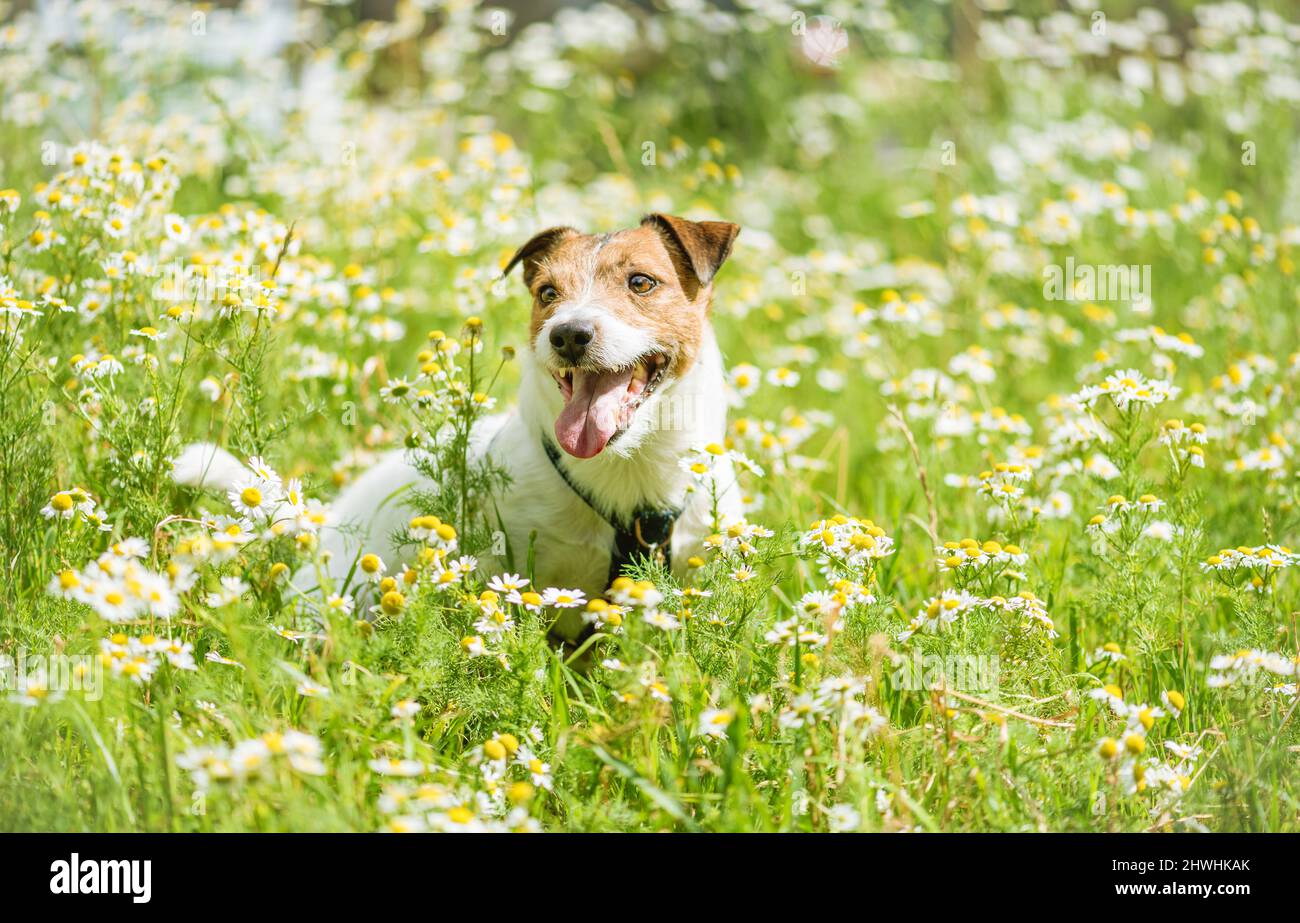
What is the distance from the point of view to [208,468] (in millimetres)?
3428

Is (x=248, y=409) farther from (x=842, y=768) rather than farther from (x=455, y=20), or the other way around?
(x=455, y=20)

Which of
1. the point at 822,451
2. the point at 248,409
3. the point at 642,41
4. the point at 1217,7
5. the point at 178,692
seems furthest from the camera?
the point at 642,41

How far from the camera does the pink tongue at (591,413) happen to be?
3365 millimetres

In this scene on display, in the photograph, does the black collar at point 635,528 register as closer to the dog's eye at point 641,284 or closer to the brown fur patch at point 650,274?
the brown fur patch at point 650,274

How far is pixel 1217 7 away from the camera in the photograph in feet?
27.1

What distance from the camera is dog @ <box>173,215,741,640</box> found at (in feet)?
11.3

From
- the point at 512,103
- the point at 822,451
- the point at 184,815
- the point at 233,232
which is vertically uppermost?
the point at 512,103

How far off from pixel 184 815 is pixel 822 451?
3.56 m

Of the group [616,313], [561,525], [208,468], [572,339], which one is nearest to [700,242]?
[616,313]

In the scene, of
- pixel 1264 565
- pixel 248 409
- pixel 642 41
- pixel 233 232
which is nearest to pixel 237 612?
pixel 248 409

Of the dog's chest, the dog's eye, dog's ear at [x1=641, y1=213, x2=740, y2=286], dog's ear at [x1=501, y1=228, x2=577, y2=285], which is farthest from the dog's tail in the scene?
dog's ear at [x1=641, y1=213, x2=740, y2=286]

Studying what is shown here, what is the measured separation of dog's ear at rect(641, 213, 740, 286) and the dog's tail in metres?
1.56

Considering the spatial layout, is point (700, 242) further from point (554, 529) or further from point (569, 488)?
point (554, 529)

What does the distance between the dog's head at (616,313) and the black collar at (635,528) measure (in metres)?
0.23
